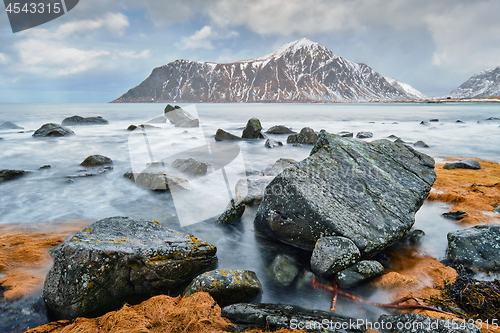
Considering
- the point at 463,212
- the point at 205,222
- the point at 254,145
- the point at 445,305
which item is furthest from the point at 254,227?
the point at 254,145

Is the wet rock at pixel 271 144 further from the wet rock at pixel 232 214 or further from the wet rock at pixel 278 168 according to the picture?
the wet rock at pixel 232 214

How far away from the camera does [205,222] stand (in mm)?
6953

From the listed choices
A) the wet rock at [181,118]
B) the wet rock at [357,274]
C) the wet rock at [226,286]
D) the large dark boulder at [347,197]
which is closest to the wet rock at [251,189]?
the large dark boulder at [347,197]

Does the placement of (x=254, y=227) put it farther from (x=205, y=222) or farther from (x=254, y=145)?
(x=254, y=145)

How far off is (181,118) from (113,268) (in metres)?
26.7

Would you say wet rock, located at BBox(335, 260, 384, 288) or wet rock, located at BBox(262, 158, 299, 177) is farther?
wet rock, located at BBox(262, 158, 299, 177)

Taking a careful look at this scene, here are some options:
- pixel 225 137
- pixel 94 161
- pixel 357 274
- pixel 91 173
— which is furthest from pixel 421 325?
pixel 225 137

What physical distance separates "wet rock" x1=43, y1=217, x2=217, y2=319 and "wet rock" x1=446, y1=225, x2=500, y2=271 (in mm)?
4691

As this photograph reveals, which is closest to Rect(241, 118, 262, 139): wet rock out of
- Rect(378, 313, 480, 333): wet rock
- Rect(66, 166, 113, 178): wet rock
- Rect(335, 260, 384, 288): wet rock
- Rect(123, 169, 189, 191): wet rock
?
Rect(66, 166, 113, 178): wet rock

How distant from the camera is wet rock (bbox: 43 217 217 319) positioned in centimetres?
364

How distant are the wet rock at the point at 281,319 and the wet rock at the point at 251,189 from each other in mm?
3779

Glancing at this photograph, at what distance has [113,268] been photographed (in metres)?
3.82

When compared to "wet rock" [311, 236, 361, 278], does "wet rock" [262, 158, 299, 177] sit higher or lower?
higher

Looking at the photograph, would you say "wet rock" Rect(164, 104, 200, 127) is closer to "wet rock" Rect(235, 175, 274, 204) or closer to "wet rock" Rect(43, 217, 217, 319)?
"wet rock" Rect(235, 175, 274, 204)
